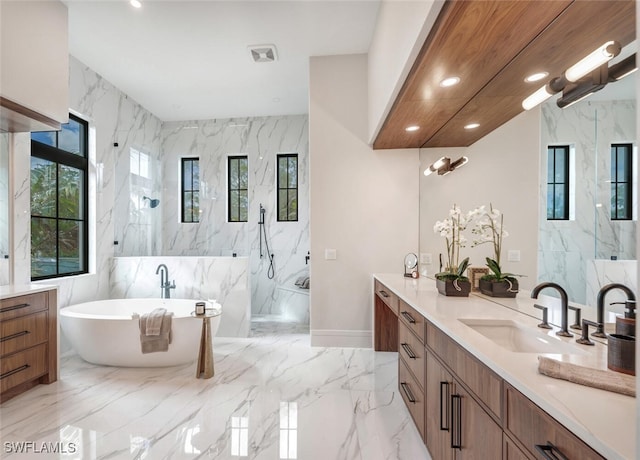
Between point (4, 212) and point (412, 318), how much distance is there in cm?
355

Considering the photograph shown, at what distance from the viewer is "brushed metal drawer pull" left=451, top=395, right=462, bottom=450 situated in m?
1.23

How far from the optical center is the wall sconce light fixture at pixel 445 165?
8.12 ft

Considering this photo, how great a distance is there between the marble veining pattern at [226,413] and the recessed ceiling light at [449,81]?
2194mm

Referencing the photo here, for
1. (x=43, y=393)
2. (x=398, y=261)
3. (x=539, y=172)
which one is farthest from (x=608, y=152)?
(x=43, y=393)

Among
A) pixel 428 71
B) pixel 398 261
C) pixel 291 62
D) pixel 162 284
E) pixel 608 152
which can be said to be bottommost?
pixel 162 284

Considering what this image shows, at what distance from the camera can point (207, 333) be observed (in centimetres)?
277

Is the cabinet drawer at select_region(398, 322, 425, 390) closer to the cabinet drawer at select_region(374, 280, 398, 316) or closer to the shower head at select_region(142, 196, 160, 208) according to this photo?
the cabinet drawer at select_region(374, 280, 398, 316)

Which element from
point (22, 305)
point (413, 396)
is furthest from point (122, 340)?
point (413, 396)

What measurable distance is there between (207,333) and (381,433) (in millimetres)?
1666

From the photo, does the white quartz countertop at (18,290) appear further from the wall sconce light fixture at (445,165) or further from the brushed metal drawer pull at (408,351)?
the wall sconce light fixture at (445,165)

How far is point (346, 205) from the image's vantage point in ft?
11.4

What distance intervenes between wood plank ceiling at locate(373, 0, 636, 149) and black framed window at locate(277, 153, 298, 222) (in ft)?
9.53

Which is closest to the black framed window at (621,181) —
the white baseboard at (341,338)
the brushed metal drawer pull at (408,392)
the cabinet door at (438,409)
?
the cabinet door at (438,409)

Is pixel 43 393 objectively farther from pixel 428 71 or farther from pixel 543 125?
pixel 543 125
